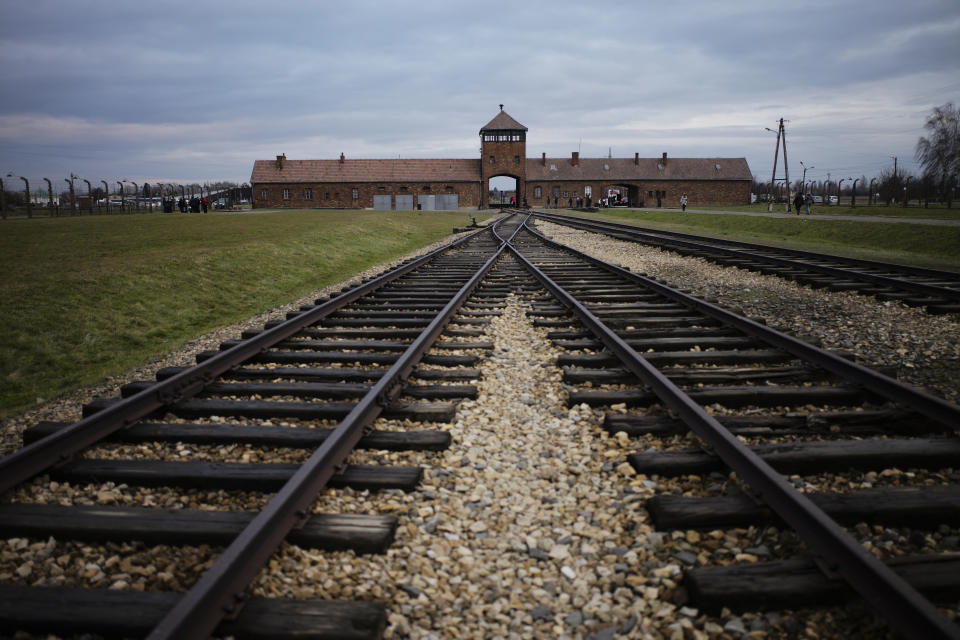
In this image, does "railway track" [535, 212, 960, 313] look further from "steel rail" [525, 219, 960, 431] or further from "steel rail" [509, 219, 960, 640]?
"steel rail" [509, 219, 960, 640]

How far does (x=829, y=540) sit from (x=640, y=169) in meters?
85.2

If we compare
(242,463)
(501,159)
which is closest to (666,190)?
(501,159)

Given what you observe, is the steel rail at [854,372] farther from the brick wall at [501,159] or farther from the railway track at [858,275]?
the brick wall at [501,159]

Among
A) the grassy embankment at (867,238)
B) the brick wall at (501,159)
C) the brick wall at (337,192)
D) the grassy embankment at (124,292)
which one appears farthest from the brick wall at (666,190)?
the grassy embankment at (124,292)

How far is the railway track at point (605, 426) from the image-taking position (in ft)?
6.85

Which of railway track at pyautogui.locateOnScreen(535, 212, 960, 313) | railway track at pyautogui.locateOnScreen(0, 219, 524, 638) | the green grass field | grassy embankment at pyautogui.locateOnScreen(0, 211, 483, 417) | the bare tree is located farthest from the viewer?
the bare tree

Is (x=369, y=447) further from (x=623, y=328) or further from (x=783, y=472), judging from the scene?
(x=623, y=328)

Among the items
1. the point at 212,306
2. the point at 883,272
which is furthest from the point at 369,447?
the point at 883,272

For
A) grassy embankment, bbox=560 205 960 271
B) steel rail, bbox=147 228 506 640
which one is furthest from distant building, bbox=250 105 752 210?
steel rail, bbox=147 228 506 640

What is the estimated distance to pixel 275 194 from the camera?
75.5 m

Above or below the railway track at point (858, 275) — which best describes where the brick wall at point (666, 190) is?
above

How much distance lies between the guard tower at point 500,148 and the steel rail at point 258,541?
74.9 metres

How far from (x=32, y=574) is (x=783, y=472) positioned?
347 centimetres

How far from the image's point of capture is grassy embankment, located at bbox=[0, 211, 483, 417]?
251 inches
